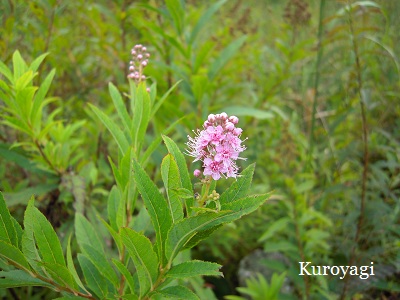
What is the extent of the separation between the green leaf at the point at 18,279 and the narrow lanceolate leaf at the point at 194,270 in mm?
293

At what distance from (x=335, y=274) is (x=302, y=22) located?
1496mm

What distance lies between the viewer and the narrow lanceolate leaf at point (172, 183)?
0.78m

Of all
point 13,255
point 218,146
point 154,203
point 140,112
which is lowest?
point 13,255

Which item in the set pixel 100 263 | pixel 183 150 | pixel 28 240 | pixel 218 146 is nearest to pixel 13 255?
pixel 28 240

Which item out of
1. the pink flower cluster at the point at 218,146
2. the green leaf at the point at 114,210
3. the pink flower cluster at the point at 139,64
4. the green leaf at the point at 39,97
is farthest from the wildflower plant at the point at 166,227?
the green leaf at the point at 39,97

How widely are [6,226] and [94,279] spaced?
1.02ft

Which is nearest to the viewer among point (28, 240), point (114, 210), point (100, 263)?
point (28, 240)

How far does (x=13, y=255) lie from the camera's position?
814 mm

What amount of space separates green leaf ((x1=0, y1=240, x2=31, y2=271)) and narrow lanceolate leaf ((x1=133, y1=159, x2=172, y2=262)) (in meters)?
0.28

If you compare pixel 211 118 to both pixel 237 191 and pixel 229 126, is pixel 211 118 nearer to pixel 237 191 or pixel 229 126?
pixel 229 126

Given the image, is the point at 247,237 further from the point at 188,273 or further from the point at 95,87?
the point at 188,273

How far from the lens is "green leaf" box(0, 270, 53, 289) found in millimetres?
835

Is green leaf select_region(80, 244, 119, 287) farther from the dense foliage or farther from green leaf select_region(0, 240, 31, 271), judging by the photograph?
green leaf select_region(0, 240, 31, 271)

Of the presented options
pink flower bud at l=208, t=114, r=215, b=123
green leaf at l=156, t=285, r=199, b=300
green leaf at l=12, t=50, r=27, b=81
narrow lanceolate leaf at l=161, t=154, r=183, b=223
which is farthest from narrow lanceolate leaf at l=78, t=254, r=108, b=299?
green leaf at l=12, t=50, r=27, b=81
